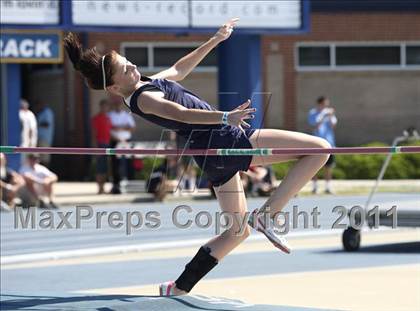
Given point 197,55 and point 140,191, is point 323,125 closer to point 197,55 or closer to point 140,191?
point 140,191

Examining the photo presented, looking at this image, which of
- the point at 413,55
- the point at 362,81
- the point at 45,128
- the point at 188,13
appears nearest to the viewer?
the point at 188,13

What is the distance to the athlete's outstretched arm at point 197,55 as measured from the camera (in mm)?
8273

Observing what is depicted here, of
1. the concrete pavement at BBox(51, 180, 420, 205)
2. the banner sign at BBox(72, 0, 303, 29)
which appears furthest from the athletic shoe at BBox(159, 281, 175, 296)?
the banner sign at BBox(72, 0, 303, 29)

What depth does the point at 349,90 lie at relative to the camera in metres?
30.7

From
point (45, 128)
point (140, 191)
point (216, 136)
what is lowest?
point (140, 191)

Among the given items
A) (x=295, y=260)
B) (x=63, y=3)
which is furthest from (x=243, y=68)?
(x=295, y=260)

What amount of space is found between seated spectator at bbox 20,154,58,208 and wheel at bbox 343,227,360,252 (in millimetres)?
7409

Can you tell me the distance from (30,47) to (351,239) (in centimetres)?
941

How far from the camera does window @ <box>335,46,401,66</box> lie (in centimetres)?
3084

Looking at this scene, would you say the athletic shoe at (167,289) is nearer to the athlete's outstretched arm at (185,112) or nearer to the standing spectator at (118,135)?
the athlete's outstretched arm at (185,112)

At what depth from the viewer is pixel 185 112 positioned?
7406mm

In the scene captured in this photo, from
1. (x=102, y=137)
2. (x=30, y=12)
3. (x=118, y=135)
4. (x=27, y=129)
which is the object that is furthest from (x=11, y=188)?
(x=102, y=137)

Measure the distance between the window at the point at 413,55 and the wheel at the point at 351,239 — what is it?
60.2 feet

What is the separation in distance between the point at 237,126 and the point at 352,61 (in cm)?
2390
